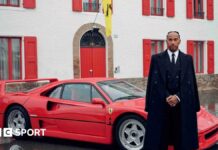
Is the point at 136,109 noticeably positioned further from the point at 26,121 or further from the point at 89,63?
the point at 89,63

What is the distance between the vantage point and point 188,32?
2169cm

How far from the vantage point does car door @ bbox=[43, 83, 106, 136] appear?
7633 mm

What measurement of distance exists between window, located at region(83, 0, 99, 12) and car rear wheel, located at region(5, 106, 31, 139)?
975 cm

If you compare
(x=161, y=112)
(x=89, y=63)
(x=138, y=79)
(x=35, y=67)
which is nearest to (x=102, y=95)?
(x=161, y=112)

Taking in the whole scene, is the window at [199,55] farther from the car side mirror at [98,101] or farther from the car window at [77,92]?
the car side mirror at [98,101]

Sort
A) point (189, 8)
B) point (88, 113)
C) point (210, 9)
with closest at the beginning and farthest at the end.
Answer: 1. point (88, 113)
2. point (189, 8)
3. point (210, 9)

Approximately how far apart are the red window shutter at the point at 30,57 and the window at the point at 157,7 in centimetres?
646

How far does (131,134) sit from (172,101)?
220 cm

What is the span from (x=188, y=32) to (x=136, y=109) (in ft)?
49.5

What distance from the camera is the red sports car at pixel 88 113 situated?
23.9 ft

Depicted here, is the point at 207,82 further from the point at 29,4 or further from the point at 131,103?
the point at 131,103

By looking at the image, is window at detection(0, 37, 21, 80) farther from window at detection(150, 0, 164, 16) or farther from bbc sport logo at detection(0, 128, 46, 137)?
bbc sport logo at detection(0, 128, 46, 137)

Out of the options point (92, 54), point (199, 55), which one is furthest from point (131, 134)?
point (199, 55)

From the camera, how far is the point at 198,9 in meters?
22.4
